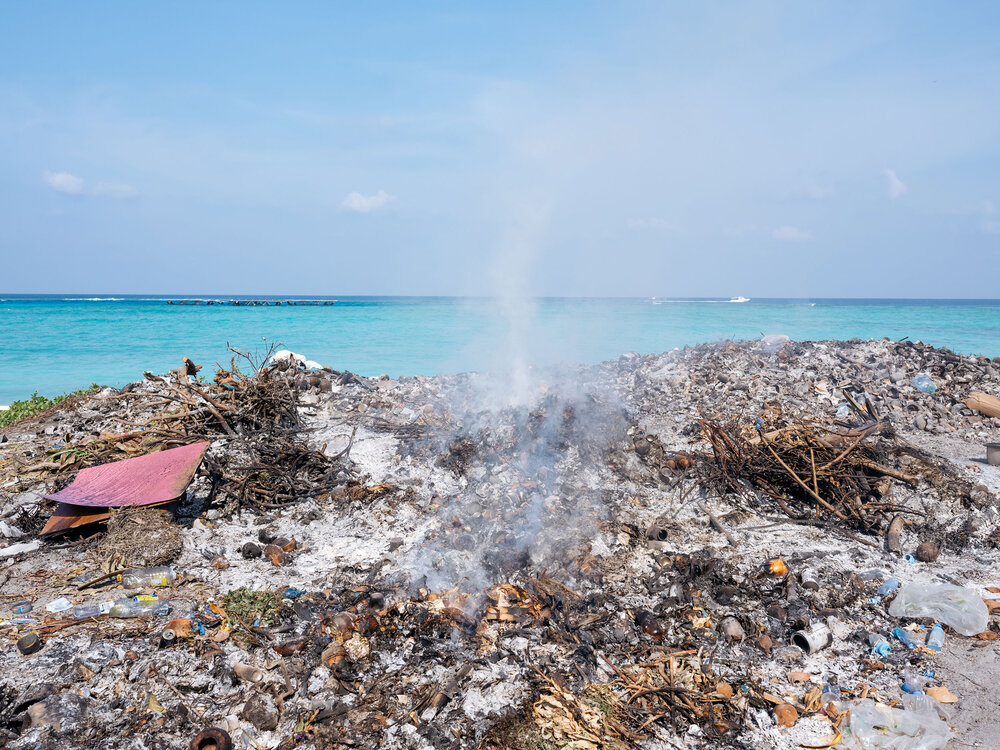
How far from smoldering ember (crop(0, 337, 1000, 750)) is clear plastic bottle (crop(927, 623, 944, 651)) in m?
0.02

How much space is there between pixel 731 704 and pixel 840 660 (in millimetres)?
886

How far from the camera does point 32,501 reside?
510cm

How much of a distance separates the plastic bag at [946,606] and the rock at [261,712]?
3.97m

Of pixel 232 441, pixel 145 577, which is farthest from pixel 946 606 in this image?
pixel 232 441

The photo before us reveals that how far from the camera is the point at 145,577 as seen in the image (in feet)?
12.5

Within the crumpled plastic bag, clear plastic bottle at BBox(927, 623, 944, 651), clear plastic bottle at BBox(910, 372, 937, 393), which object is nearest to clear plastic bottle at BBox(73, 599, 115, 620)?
the crumpled plastic bag

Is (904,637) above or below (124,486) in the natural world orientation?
below

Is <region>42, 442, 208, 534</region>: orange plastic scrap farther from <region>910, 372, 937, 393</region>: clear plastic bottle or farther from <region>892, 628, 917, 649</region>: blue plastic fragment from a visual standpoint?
<region>910, 372, 937, 393</region>: clear plastic bottle

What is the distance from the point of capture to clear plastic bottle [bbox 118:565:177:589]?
3.75m

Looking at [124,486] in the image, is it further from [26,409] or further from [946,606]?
[946,606]

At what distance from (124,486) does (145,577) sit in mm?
1161

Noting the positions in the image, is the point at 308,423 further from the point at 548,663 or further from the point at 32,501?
the point at 548,663

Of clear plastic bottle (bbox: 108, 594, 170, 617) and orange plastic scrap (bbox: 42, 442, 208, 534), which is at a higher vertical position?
orange plastic scrap (bbox: 42, 442, 208, 534)

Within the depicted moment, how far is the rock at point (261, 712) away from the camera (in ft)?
8.82
